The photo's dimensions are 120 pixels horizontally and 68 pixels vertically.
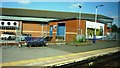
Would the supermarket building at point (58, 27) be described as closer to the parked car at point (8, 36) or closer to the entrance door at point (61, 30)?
the entrance door at point (61, 30)

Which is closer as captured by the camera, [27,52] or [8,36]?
[27,52]

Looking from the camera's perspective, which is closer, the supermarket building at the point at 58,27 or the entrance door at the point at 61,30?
the supermarket building at the point at 58,27

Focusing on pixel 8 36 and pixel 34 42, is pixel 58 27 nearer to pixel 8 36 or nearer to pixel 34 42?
pixel 8 36

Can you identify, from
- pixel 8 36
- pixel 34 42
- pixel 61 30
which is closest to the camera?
pixel 34 42

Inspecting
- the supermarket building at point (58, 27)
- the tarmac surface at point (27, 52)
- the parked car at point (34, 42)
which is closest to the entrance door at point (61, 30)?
the supermarket building at point (58, 27)

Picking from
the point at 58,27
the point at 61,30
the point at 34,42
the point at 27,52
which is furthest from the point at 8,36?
the point at 27,52

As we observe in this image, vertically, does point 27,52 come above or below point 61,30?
below

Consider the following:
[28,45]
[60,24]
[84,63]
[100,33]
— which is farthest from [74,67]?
[100,33]

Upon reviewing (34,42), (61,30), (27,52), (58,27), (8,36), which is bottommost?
(27,52)

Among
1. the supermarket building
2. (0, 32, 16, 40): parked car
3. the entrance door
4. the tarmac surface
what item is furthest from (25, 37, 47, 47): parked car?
the entrance door

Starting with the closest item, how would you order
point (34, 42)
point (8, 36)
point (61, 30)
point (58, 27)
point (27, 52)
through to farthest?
1. point (27, 52)
2. point (34, 42)
3. point (8, 36)
4. point (61, 30)
5. point (58, 27)

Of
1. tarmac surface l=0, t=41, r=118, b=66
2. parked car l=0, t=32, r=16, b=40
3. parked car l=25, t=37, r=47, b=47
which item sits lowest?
tarmac surface l=0, t=41, r=118, b=66

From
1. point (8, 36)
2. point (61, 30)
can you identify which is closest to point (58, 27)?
point (61, 30)

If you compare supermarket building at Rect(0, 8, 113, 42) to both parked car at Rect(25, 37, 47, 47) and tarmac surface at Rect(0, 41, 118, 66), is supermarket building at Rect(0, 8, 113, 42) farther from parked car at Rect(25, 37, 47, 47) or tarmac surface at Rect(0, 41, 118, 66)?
tarmac surface at Rect(0, 41, 118, 66)
